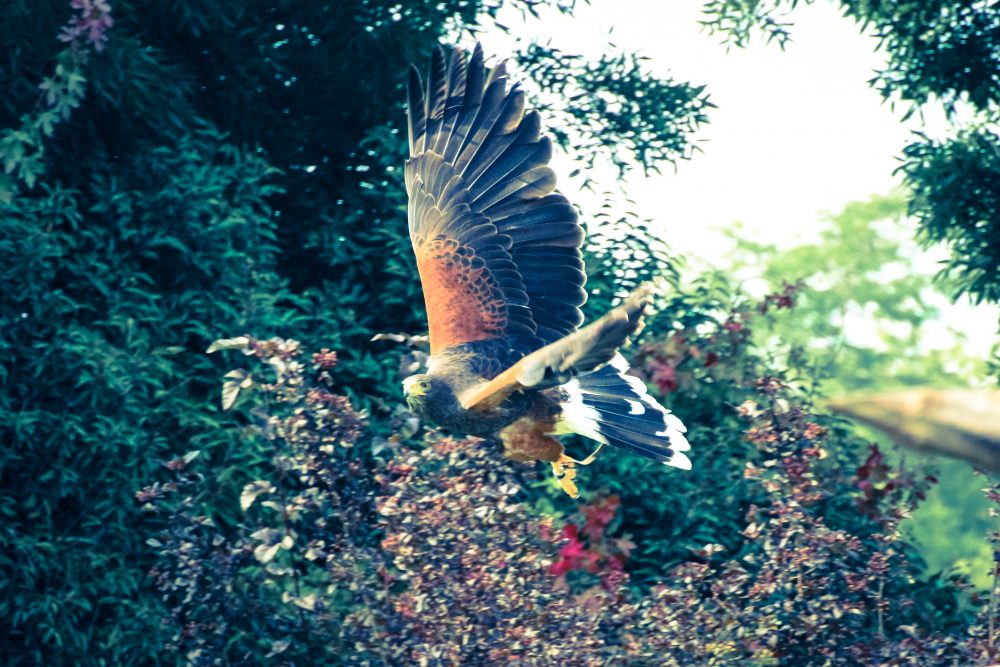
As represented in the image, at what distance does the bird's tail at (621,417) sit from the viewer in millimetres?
5387

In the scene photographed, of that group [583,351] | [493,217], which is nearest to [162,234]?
[493,217]

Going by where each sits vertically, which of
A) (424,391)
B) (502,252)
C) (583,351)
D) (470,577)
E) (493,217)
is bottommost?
(470,577)

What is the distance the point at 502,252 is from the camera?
5.70 m

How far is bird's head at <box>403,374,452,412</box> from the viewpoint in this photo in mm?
4875

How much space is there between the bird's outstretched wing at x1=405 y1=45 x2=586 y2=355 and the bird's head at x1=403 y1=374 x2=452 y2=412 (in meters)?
0.65

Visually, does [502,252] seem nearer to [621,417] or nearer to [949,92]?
[621,417]

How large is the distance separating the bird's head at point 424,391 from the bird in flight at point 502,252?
0.31 m

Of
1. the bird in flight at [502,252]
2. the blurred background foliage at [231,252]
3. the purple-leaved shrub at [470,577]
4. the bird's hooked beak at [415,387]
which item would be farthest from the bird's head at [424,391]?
the blurred background foliage at [231,252]

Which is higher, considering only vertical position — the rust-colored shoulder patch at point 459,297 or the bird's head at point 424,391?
the rust-colored shoulder patch at point 459,297

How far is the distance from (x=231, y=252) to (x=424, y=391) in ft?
10.1

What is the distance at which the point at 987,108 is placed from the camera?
30.3 feet

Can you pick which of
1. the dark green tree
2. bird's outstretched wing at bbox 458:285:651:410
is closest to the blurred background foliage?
the dark green tree

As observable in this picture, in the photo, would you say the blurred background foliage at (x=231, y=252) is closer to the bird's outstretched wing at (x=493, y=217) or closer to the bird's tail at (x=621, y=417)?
the bird's tail at (x=621, y=417)

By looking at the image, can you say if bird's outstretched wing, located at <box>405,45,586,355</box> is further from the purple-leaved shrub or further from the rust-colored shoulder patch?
the purple-leaved shrub
